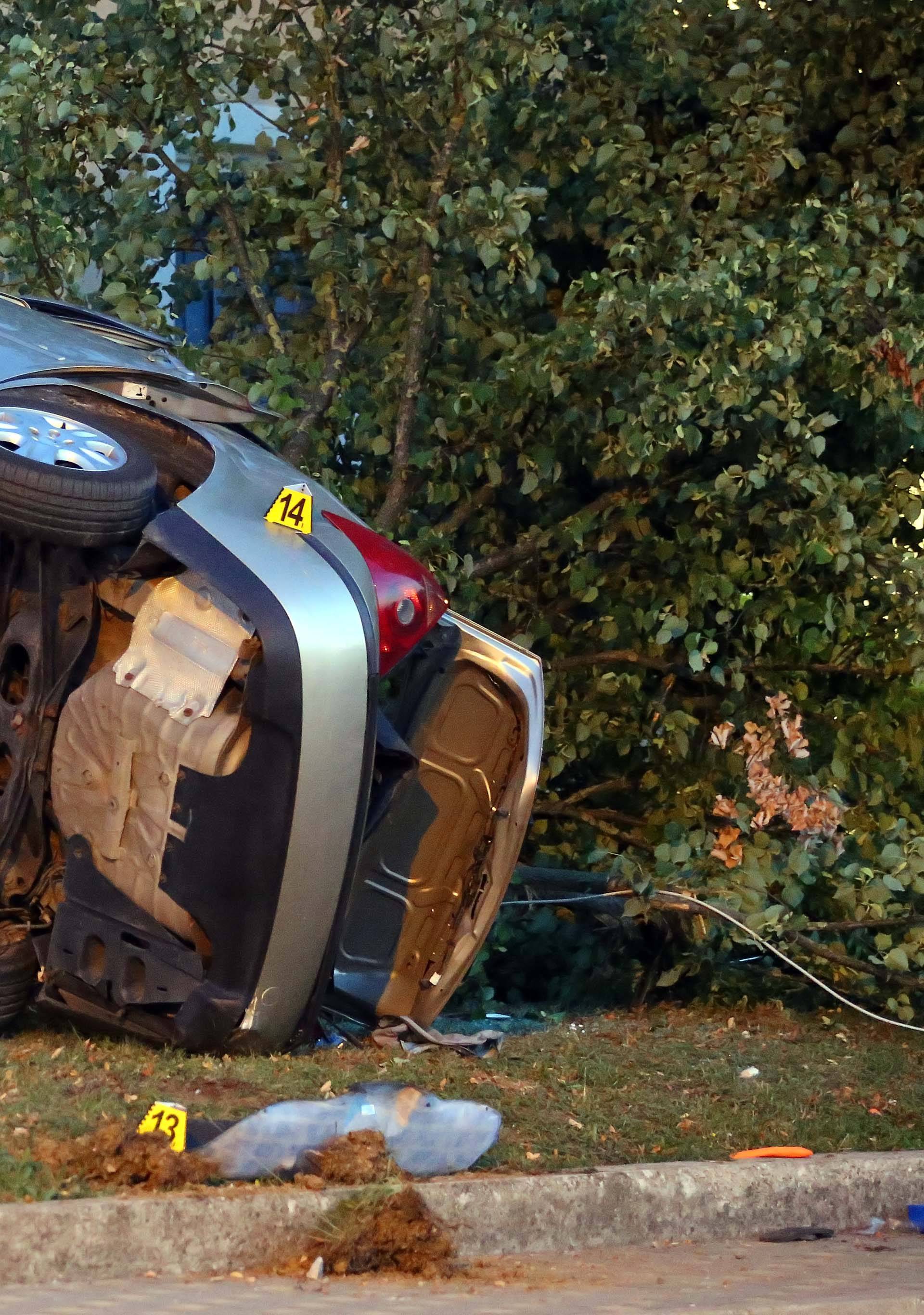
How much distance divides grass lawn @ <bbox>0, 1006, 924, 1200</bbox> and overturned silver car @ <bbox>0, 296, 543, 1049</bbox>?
183 mm

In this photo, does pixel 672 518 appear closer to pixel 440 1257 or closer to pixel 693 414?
pixel 693 414

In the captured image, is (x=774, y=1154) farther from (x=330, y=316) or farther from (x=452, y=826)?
(x=330, y=316)

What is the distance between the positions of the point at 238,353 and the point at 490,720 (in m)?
2.77

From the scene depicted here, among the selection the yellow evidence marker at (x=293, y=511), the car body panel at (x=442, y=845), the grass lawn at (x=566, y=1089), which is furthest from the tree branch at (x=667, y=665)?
the yellow evidence marker at (x=293, y=511)

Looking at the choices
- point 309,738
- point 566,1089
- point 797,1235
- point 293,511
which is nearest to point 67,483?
point 293,511

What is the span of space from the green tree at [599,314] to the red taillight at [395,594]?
1807 millimetres

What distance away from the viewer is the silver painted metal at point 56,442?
15.8ft

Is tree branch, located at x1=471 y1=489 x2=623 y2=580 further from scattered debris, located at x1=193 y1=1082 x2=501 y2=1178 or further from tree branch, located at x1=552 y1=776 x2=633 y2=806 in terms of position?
scattered debris, located at x1=193 y1=1082 x2=501 y2=1178

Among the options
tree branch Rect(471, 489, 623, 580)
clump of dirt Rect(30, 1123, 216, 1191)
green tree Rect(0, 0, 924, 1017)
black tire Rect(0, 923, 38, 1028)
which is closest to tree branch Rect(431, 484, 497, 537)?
green tree Rect(0, 0, 924, 1017)

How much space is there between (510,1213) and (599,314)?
3768 mm

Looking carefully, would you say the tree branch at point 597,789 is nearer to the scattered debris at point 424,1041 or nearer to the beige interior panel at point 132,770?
the scattered debris at point 424,1041

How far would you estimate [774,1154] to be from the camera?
189 inches

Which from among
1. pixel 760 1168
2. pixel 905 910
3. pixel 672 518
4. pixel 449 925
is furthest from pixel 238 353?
pixel 760 1168

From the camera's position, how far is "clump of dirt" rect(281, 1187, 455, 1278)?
3902mm
